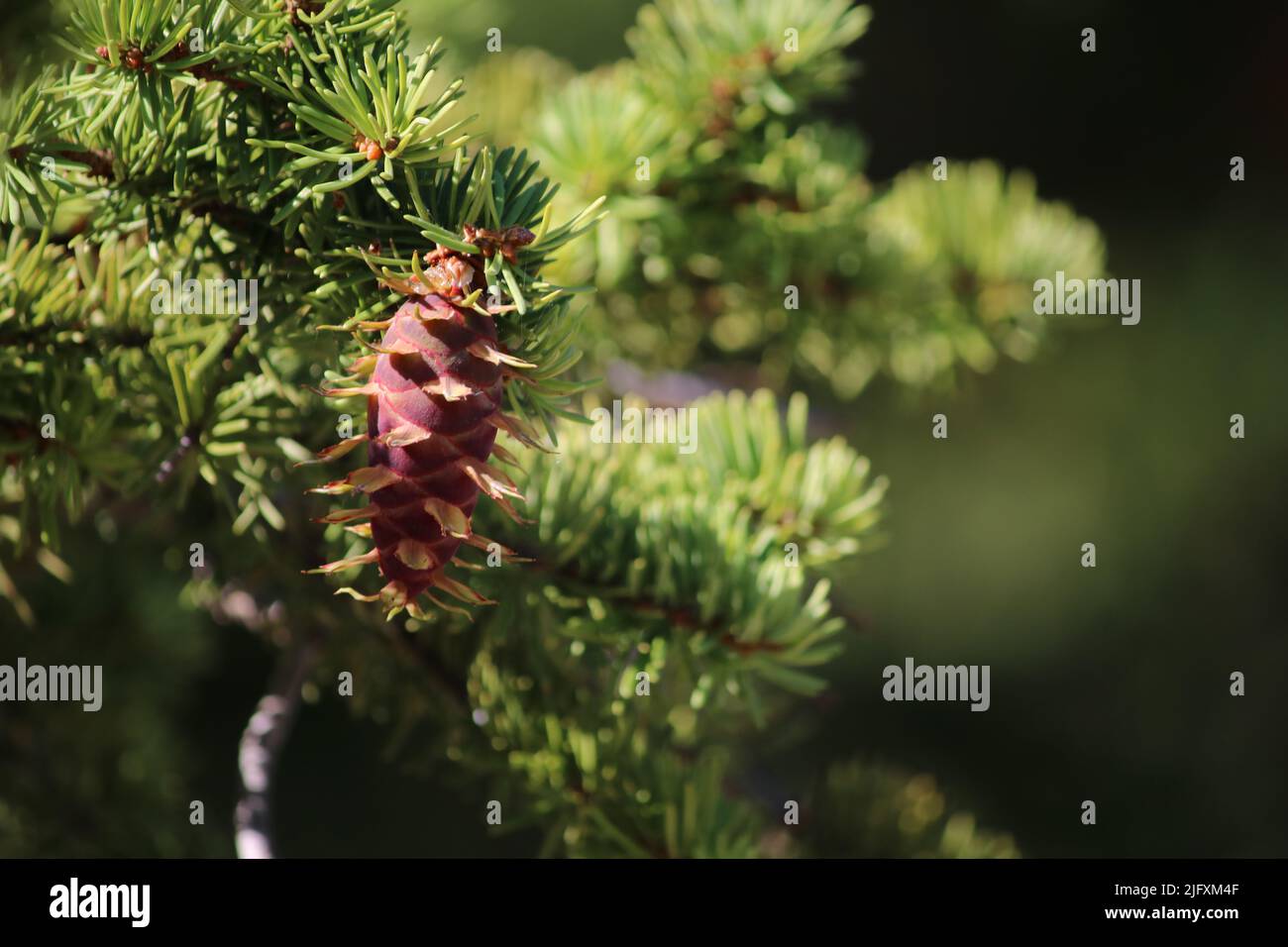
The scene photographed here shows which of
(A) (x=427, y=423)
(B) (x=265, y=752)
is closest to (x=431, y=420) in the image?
(A) (x=427, y=423)

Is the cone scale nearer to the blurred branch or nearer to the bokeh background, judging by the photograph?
the blurred branch

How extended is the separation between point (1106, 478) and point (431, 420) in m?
1.35

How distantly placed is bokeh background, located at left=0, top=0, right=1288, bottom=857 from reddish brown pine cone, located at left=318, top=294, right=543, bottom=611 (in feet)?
3.48

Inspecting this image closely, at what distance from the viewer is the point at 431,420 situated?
0.32 meters

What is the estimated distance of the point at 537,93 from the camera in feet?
2.27

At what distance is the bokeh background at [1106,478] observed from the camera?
4.73 ft

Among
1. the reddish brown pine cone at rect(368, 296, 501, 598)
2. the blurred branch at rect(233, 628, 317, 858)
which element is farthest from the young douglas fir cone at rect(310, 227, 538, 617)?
the blurred branch at rect(233, 628, 317, 858)

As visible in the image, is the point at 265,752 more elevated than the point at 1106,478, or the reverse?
the point at 1106,478

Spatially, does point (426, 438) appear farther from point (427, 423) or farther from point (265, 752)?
point (265, 752)

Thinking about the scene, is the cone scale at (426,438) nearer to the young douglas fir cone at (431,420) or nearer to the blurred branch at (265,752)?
the young douglas fir cone at (431,420)

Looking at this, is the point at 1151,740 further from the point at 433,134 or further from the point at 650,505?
the point at 433,134

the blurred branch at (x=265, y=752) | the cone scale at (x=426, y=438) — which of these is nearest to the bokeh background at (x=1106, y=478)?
the blurred branch at (x=265, y=752)
